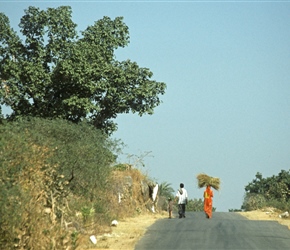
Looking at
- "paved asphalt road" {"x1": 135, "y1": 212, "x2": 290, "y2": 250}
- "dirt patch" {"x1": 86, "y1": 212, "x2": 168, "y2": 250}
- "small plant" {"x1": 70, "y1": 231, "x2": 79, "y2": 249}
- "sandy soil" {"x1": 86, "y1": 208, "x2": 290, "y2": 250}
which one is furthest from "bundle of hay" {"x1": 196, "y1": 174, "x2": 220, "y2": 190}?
"small plant" {"x1": 70, "y1": 231, "x2": 79, "y2": 249}

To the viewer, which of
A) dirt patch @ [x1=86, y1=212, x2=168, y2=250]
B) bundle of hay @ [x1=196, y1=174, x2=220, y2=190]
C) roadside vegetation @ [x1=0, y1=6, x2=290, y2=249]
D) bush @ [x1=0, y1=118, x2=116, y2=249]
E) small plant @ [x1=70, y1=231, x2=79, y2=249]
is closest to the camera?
bush @ [x1=0, y1=118, x2=116, y2=249]

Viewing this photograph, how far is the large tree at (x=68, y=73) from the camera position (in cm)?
4484

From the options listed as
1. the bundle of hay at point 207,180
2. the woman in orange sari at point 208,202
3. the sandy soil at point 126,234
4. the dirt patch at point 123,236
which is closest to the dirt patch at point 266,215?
the sandy soil at point 126,234

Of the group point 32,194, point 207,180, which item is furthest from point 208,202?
point 32,194

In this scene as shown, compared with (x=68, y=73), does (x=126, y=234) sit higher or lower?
lower

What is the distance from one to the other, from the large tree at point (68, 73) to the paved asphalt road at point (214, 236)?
11492 mm

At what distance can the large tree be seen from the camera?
44.8m

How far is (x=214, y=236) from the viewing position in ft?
96.2

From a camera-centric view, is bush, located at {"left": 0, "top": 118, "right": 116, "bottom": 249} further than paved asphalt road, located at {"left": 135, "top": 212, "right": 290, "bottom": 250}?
No

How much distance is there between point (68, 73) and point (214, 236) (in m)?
17.3

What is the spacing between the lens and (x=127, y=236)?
29672 mm

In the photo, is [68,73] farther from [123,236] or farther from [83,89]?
[123,236]

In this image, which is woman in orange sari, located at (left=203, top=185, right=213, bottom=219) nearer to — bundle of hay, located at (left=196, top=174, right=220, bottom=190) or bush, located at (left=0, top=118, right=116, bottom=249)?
bundle of hay, located at (left=196, top=174, right=220, bottom=190)

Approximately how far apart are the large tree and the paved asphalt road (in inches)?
452
